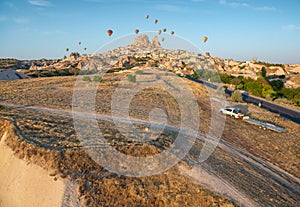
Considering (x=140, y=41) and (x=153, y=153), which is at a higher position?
(x=140, y=41)

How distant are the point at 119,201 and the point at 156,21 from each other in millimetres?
34112

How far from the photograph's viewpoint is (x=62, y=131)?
13.8 metres

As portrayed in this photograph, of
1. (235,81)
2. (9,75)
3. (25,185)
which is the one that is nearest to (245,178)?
(25,185)

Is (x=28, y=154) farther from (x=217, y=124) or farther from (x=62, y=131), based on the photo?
(x=217, y=124)

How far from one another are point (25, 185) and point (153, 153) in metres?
5.84

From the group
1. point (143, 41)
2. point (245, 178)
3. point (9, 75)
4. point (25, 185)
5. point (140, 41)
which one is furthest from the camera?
point (9, 75)

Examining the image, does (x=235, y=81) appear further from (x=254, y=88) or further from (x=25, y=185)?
(x=25, y=185)

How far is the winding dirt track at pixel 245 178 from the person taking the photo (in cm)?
1032

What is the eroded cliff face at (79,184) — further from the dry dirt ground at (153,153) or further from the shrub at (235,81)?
the shrub at (235,81)

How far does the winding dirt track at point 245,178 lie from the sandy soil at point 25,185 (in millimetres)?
5647

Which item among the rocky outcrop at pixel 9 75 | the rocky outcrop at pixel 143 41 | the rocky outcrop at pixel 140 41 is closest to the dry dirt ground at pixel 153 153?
the rocky outcrop at pixel 143 41

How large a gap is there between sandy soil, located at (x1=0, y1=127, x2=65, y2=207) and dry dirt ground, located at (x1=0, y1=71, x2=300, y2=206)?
35cm

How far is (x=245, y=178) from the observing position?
1232cm

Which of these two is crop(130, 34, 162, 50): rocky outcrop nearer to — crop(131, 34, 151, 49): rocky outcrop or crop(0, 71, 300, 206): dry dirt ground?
crop(131, 34, 151, 49): rocky outcrop
